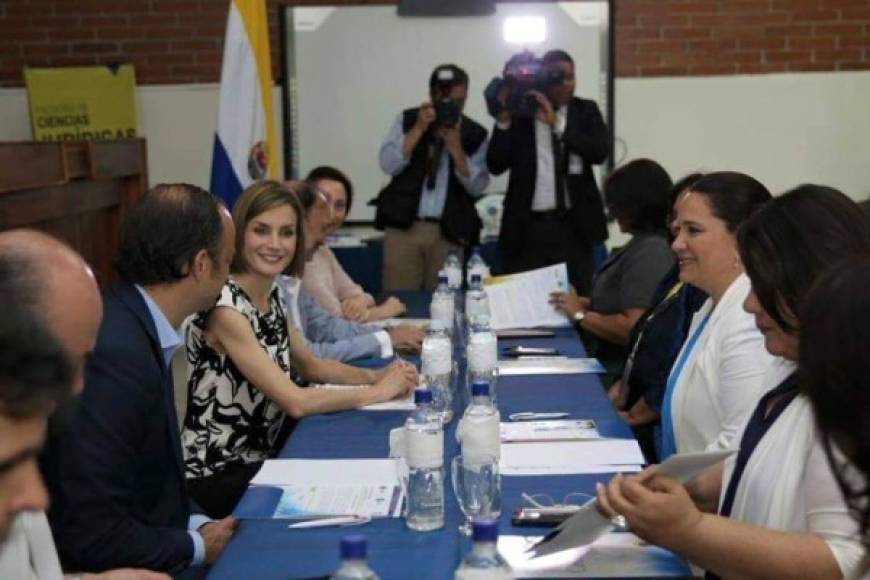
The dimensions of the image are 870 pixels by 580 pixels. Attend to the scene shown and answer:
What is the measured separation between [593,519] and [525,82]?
3767mm

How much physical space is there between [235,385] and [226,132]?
236 centimetres

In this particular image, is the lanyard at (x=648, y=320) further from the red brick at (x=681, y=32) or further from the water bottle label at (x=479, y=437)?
the red brick at (x=681, y=32)

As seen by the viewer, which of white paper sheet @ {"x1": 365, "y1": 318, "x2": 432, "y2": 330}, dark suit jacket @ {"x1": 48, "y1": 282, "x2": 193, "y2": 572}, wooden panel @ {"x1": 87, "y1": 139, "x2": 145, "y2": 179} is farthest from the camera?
wooden panel @ {"x1": 87, "y1": 139, "x2": 145, "y2": 179}

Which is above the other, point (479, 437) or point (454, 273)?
point (479, 437)

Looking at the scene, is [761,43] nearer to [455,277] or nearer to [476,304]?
[455,277]

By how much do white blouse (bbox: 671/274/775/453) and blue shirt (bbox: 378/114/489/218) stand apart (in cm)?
294

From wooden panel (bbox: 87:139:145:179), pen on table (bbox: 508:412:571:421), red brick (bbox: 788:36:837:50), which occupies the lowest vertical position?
pen on table (bbox: 508:412:571:421)

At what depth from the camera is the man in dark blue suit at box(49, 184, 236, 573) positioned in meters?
1.94

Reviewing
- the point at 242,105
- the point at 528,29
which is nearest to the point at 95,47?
the point at 242,105

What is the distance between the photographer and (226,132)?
16.5ft

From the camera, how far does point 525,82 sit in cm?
525

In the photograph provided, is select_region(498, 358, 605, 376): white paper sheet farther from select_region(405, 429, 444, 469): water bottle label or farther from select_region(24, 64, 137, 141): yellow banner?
select_region(24, 64, 137, 141): yellow banner

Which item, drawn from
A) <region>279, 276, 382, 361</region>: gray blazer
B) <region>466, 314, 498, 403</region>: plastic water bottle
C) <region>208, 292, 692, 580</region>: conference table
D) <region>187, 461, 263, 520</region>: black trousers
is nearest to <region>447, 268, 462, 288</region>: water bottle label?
<region>279, 276, 382, 361</region>: gray blazer

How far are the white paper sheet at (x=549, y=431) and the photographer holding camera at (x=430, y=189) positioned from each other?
2.97m
